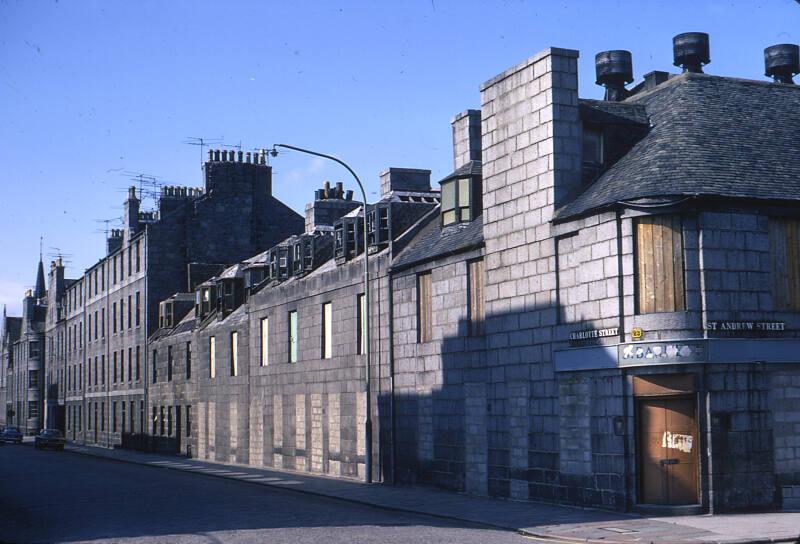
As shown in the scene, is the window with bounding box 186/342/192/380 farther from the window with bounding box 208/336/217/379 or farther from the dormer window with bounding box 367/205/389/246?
the dormer window with bounding box 367/205/389/246

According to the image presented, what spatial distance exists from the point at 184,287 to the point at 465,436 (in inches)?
1579

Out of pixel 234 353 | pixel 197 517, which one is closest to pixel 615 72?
pixel 197 517

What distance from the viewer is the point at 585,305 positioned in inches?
960

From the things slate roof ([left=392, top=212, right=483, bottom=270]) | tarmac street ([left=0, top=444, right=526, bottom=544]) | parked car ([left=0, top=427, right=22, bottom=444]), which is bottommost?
parked car ([left=0, top=427, right=22, bottom=444])

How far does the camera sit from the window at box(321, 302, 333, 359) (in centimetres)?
3906

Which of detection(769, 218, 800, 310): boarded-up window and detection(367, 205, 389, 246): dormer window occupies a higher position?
detection(367, 205, 389, 246): dormer window

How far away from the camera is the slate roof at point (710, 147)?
23094mm

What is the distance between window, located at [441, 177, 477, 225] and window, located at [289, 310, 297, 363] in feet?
40.2

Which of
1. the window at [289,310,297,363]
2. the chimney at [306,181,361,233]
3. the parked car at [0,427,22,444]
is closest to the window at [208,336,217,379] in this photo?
the chimney at [306,181,361,233]

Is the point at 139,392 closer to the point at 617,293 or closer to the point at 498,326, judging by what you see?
the point at 498,326

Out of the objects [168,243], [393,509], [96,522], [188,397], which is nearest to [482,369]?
[393,509]

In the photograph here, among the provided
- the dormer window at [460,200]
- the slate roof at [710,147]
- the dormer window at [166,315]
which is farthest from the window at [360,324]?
the dormer window at [166,315]

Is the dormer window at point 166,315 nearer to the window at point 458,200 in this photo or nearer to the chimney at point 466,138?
the chimney at point 466,138

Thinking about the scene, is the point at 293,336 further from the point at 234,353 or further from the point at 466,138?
the point at 466,138
